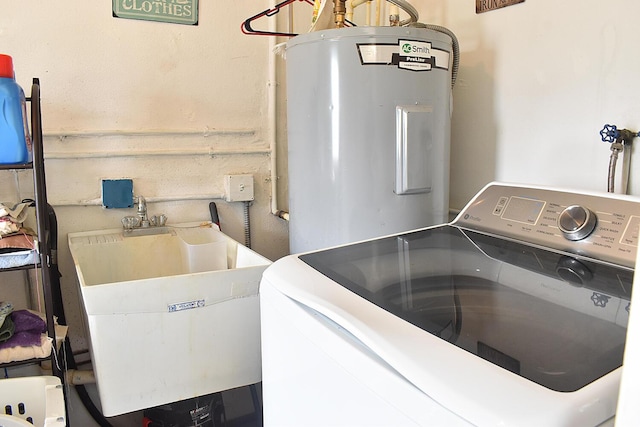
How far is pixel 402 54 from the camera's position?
1273 mm

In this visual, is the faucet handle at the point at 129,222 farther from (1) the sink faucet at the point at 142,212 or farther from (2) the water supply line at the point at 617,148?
(2) the water supply line at the point at 617,148

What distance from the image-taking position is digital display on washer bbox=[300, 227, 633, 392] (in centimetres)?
60

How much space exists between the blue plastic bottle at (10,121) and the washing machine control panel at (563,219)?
1.11 metres

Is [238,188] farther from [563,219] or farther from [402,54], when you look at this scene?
[563,219]

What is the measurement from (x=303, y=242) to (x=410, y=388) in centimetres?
91

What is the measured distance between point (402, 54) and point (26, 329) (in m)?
1.24

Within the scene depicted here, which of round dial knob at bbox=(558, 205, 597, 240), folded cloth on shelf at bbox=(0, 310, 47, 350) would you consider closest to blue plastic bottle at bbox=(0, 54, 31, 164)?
folded cloth on shelf at bbox=(0, 310, 47, 350)

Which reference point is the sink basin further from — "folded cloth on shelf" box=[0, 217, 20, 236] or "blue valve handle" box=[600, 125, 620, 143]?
"blue valve handle" box=[600, 125, 620, 143]

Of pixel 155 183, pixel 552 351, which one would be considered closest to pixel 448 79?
pixel 552 351

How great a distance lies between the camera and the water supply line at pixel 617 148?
1.16 m

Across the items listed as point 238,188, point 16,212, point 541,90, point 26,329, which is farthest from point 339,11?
point 26,329

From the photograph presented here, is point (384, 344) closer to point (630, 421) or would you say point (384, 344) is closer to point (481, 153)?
point (630, 421)

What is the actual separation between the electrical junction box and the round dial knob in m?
1.13

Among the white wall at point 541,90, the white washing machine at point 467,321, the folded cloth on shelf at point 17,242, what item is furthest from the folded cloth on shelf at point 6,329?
the white wall at point 541,90
